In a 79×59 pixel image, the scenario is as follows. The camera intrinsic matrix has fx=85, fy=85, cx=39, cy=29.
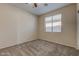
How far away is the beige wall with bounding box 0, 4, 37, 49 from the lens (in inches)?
52.4

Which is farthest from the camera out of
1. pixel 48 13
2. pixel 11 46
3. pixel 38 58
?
pixel 48 13

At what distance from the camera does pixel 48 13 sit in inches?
55.6

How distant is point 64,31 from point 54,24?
0.67ft

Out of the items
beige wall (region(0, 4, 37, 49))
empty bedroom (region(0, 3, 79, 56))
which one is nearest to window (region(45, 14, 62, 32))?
empty bedroom (region(0, 3, 79, 56))

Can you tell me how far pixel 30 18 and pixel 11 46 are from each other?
53 cm

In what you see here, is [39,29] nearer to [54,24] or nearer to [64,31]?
[54,24]

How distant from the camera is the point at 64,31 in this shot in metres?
1.41

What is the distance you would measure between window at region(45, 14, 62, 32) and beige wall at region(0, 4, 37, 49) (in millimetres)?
220

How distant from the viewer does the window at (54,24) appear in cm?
138

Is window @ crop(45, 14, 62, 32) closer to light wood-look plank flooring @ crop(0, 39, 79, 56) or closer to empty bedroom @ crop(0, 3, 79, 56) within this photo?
empty bedroom @ crop(0, 3, 79, 56)

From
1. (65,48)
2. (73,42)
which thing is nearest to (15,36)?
(65,48)

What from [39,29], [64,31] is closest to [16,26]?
[39,29]

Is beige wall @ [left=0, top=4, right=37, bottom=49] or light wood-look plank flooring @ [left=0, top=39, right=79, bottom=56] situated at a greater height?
beige wall @ [left=0, top=4, right=37, bottom=49]

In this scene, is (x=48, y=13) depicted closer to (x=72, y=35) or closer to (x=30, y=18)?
(x=30, y=18)
